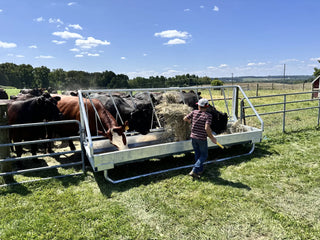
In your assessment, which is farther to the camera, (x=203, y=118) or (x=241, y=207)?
(x=203, y=118)

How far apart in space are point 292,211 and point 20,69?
113416 millimetres

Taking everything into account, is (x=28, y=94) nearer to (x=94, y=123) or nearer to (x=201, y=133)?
(x=94, y=123)

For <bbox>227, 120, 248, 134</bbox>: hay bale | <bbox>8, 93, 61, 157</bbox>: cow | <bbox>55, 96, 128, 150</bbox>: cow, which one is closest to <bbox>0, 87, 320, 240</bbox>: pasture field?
<bbox>55, 96, 128, 150</bbox>: cow

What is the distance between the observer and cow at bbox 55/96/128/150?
4.99 m

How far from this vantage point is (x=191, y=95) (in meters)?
9.38

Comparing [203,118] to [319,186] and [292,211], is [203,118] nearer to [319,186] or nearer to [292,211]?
[292,211]

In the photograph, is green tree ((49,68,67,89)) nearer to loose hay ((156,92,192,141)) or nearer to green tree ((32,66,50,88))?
green tree ((32,66,50,88))

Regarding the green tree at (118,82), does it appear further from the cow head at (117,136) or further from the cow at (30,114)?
the cow head at (117,136)

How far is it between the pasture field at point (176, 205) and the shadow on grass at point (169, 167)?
0.03 metres

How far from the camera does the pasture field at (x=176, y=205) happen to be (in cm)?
315

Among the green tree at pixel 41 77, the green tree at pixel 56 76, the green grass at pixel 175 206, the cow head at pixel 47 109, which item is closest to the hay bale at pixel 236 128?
the green grass at pixel 175 206

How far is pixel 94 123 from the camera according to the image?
20.0 feet

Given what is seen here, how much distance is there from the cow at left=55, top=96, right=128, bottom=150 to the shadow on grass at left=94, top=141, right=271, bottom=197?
578 millimetres

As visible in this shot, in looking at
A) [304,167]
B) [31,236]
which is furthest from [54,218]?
[304,167]
